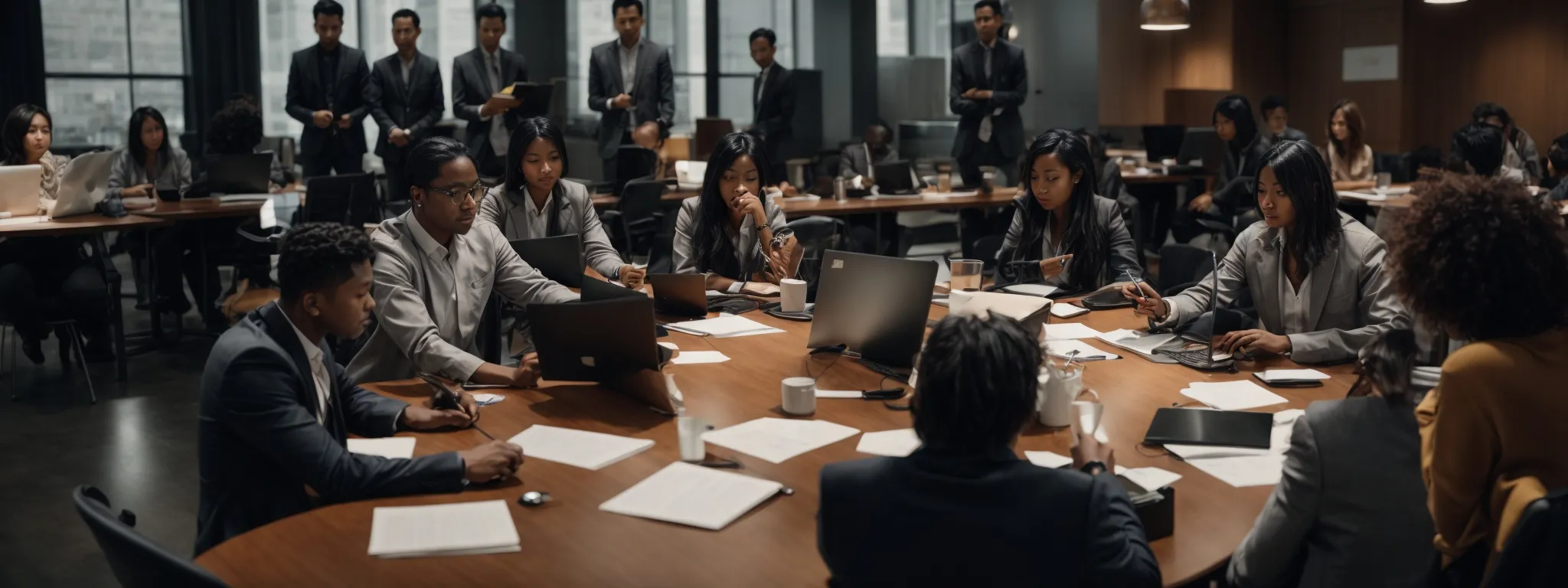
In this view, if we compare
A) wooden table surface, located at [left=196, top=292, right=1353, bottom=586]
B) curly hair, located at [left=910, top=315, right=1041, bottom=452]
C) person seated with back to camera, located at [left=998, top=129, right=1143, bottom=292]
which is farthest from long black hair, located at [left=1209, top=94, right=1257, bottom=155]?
curly hair, located at [left=910, top=315, right=1041, bottom=452]

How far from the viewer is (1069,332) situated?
386 cm

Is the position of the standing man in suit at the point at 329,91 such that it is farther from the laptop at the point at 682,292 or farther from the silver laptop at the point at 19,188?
the laptop at the point at 682,292

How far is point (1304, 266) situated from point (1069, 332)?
2.28 ft

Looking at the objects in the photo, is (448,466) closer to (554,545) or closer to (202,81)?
(554,545)

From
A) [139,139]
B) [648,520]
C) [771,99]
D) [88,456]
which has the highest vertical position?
[771,99]

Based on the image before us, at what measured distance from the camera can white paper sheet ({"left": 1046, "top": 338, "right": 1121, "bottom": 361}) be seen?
3504 mm

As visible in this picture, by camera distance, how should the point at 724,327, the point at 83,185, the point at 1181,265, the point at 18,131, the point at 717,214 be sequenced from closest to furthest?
the point at 724,327 → the point at 1181,265 → the point at 717,214 → the point at 83,185 → the point at 18,131

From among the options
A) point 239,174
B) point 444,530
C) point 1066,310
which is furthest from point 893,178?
point 444,530

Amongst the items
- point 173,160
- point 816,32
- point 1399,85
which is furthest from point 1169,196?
point 173,160

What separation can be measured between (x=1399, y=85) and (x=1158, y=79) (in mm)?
2701

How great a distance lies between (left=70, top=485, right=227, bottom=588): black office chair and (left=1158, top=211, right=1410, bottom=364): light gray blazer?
2.68 meters

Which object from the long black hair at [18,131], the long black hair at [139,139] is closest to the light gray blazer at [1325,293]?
the long black hair at [18,131]

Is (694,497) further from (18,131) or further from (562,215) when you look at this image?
(18,131)

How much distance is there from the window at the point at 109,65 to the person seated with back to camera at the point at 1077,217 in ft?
31.0
